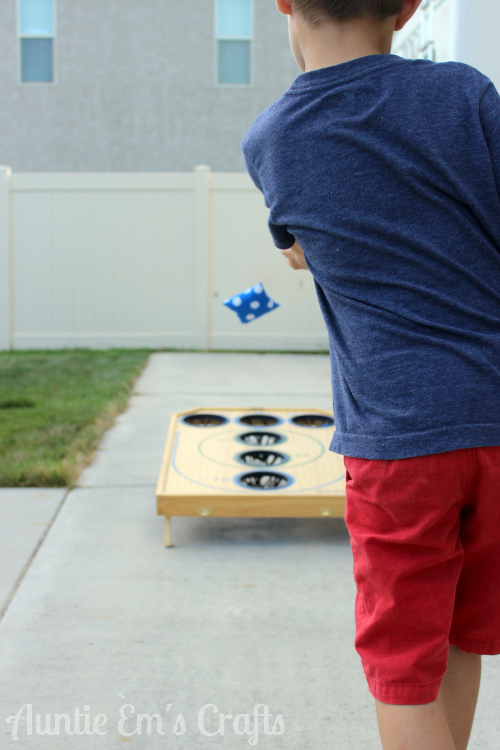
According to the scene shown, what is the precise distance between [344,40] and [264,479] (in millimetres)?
2071

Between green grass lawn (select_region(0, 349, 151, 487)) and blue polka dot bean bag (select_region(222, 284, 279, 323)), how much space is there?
1.49m

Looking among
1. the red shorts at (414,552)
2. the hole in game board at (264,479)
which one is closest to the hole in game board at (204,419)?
the hole in game board at (264,479)

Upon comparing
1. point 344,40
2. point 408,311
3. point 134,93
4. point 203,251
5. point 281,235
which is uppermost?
point 134,93

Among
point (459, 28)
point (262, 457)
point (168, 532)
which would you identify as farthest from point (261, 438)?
point (459, 28)

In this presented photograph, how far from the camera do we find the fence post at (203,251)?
324 inches

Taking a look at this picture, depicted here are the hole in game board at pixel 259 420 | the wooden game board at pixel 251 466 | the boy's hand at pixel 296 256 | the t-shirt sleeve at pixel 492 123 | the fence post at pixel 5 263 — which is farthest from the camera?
the fence post at pixel 5 263

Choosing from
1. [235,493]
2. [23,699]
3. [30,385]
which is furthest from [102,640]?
[30,385]

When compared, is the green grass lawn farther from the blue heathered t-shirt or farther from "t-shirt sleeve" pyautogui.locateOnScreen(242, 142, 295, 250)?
the blue heathered t-shirt

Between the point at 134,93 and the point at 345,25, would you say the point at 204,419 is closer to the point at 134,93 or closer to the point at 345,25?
the point at 345,25

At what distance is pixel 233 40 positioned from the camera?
399 inches

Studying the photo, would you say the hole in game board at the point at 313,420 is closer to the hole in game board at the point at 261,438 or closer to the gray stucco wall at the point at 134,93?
the hole in game board at the point at 261,438

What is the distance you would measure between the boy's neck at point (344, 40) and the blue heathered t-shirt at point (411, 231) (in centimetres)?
3

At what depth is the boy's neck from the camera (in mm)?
1068

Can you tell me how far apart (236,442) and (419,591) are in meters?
2.20
